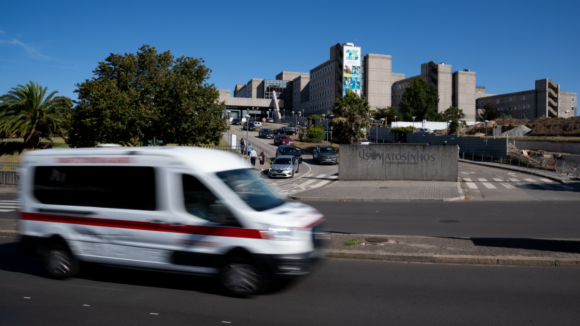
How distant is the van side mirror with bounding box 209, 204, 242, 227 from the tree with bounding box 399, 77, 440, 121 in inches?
3698

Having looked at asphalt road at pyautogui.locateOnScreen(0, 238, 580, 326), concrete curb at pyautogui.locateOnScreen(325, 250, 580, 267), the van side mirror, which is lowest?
asphalt road at pyautogui.locateOnScreen(0, 238, 580, 326)

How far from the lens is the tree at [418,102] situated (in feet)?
310

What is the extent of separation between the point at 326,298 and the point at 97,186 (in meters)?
4.18

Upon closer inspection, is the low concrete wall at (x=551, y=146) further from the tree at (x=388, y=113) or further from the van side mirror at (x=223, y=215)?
the van side mirror at (x=223, y=215)

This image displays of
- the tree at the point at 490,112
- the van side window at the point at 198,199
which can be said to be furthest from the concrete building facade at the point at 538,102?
the van side window at the point at 198,199

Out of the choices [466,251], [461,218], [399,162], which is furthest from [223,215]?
[399,162]

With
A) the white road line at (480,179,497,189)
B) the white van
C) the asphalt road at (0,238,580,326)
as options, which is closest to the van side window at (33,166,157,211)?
the white van

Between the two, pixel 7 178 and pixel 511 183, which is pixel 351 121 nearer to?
pixel 511 183

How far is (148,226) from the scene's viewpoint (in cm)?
624

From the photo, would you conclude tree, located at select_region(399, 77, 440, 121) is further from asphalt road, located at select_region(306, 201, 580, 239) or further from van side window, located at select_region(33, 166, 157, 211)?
van side window, located at select_region(33, 166, 157, 211)

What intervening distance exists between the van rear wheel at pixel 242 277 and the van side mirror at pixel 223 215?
21.3 inches

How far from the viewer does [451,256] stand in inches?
302

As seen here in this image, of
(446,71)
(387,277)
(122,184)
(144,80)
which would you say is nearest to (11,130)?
(144,80)

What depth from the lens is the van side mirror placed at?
579 centimetres
